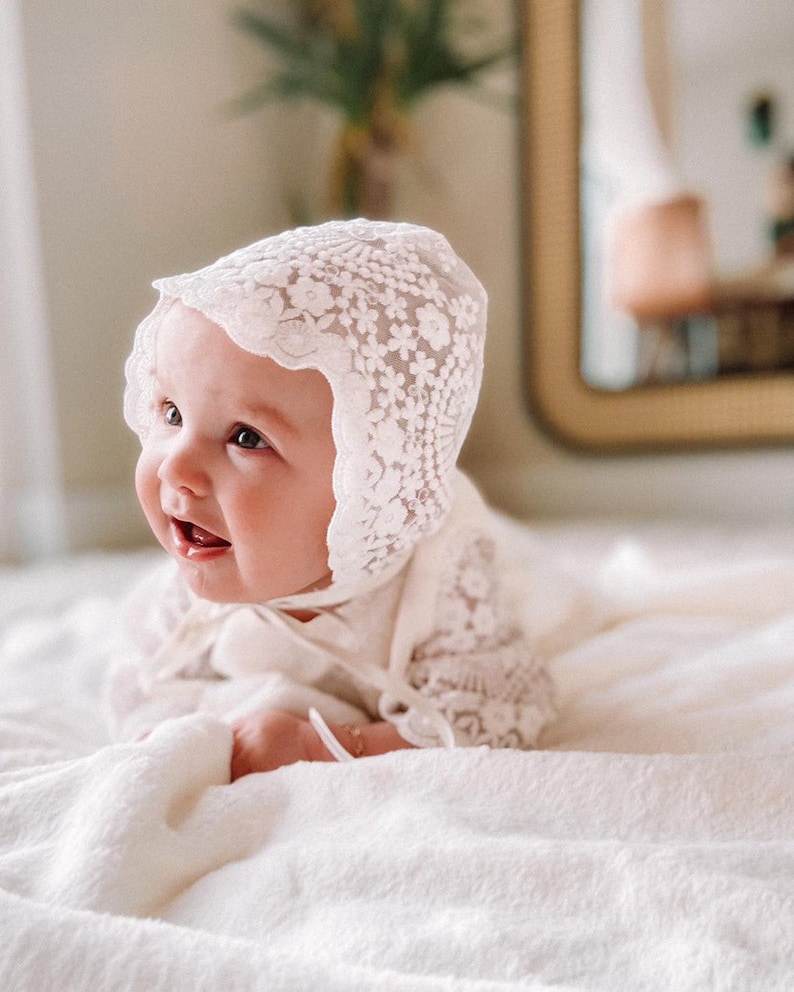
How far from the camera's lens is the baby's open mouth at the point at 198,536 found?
59 cm

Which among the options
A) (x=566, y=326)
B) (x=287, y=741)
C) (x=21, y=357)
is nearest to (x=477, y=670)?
(x=287, y=741)


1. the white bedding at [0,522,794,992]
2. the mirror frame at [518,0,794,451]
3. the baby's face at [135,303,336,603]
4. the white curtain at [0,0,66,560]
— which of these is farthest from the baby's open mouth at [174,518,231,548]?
Result: the mirror frame at [518,0,794,451]

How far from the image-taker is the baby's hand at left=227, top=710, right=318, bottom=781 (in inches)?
23.0

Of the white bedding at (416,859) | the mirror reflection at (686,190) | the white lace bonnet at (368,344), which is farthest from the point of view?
the mirror reflection at (686,190)

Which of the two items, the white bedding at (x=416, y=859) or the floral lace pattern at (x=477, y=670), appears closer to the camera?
the white bedding at (x=416, y=859)

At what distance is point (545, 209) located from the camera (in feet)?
7.13

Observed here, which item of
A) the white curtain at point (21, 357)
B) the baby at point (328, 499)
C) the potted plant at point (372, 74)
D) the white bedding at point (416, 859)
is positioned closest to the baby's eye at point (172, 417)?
the baby at point (328, 499)

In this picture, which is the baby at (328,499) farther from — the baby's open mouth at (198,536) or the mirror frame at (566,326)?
the mirror frame at (566,326)

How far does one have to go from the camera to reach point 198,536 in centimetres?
59

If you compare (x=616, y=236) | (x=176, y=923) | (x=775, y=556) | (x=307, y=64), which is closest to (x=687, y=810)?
(x=176, y=923)

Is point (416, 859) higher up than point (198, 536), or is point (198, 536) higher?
point (198, 536)

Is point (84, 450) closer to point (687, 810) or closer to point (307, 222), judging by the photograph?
point (307, 222)

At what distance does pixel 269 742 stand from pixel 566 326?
175cm

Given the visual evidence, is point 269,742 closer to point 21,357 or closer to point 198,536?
point 198,536
